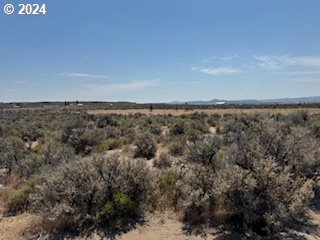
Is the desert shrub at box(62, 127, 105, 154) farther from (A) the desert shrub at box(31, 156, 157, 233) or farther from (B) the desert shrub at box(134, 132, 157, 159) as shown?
(A) the desert shrub at box(31, 156, 157, 233)

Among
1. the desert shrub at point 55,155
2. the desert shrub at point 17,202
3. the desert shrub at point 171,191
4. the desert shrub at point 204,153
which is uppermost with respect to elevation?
the desert shrub at point 204,153

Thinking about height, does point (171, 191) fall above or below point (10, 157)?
below

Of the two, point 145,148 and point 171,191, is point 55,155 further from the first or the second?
point 171,191

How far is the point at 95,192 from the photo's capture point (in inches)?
327

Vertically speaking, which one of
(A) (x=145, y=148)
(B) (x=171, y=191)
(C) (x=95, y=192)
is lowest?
(B) (x=171, y=191)

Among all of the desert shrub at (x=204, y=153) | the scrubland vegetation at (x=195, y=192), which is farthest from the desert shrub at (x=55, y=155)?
the desert shrub at (x=204, y=153)

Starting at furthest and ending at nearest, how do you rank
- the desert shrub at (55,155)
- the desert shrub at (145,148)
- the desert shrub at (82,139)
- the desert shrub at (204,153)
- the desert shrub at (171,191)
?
the desert shrub at (82,139), the desert shrub at (145,148), the desert shrub at (55,155), the desert shrub at (204,153), the desert shrub at (171,191)

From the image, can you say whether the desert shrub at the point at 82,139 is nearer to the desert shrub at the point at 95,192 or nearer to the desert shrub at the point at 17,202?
the desert shrub at the point at 17,202

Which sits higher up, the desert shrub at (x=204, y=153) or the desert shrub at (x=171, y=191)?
the desert shrub at (x=204, y=153)

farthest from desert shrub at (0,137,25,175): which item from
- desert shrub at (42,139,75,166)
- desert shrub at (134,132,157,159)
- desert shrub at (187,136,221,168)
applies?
desert shrub at (187,136,221,168)

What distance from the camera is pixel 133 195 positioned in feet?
28.4

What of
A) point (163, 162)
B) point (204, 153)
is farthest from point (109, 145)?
point (204, 153)

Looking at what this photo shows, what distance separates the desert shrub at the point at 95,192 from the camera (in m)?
8.12

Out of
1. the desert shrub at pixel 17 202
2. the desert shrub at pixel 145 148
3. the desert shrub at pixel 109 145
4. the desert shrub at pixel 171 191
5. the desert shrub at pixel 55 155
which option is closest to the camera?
the desert shrub at pixel 171 191
